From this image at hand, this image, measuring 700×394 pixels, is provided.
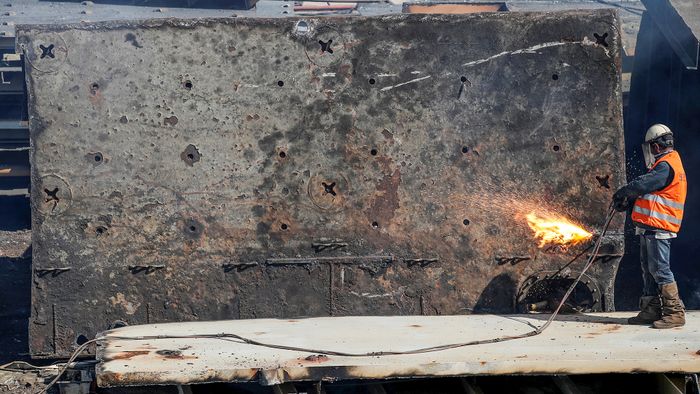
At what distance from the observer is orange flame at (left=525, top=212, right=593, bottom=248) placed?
6.23 m

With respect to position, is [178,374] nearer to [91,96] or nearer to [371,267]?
[371,267]

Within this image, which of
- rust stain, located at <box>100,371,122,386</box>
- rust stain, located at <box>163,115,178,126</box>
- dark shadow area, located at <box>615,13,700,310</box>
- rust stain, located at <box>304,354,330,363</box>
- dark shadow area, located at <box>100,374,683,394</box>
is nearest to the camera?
rust stain, located at <box>100,371,122,386</box>

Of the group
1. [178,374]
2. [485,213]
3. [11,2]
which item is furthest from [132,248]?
[11,2]

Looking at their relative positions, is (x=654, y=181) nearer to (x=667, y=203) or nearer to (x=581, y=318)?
(x=667, y=203)

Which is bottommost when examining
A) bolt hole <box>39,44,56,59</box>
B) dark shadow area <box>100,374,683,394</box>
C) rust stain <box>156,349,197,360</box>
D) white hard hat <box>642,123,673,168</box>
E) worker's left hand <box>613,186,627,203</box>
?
dark shadow area <box>100,374,683,394</box>

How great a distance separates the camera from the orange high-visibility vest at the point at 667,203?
5480 mm

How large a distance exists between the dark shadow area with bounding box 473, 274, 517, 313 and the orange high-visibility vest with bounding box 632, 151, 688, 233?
115cm

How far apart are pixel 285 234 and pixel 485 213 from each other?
4.92 ft

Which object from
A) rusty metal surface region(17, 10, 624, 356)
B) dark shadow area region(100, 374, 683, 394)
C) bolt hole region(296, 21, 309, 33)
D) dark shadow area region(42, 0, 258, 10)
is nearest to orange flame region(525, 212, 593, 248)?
rusty metal surface region(17, 10, 624, 356)

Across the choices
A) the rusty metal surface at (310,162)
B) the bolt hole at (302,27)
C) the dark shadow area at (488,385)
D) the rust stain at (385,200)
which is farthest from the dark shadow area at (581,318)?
the bolt hole at (302,27)

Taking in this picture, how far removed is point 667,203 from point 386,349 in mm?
2162

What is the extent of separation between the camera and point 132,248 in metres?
6.07

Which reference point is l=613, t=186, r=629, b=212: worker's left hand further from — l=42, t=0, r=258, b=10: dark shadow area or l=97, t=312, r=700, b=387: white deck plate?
l=42, t=0, r=258, b=10: dark shadow area

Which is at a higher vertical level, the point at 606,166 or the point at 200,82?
the point at 200,82
